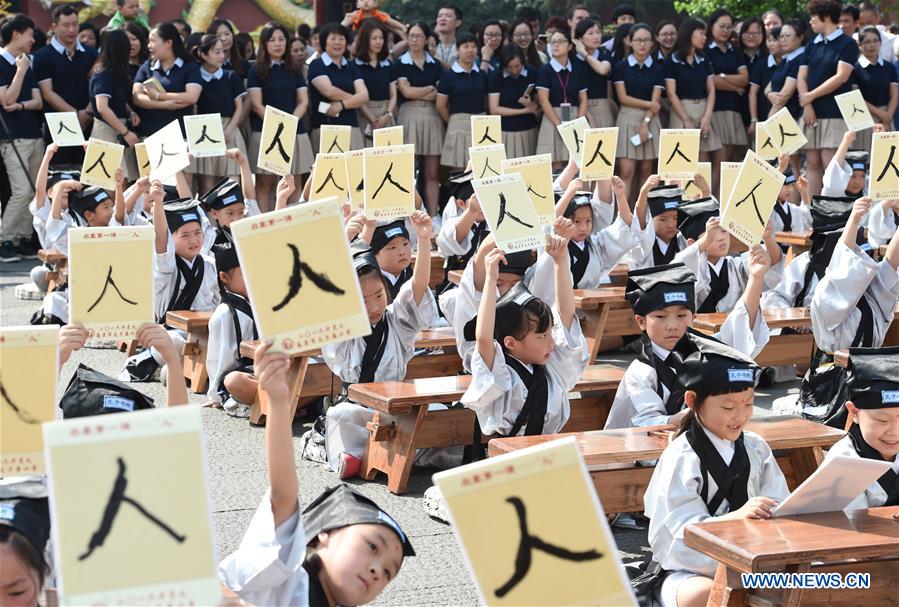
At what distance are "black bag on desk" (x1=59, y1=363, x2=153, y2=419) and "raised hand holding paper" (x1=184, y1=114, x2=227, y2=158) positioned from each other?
5.29 m

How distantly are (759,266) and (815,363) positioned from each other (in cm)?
188

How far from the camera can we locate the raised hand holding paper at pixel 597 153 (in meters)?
9.09

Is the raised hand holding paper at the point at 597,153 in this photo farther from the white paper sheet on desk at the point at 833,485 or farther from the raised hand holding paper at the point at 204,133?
the white paper sheet on desk at the point at 833,485

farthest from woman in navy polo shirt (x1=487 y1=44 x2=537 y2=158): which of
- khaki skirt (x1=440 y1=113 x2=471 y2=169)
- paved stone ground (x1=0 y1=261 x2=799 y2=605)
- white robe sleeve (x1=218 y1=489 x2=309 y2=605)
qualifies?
white robe sleeve (x1=218 y1=489 x2=309 y2=605)

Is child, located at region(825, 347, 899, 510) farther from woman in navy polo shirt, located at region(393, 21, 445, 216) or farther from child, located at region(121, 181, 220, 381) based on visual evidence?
woman in navy polo shirt, located at region(393, 21, 445, 216)

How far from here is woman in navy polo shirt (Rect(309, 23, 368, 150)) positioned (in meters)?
13.2

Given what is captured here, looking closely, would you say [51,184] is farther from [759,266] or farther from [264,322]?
[264,322]

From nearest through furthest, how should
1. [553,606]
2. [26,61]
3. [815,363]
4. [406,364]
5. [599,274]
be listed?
[553,606] < [406,364] < [815,363] < [599,274] < [26,61]

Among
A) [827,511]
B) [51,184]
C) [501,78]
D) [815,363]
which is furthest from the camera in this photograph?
[501,78]

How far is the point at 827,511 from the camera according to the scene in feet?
13.5

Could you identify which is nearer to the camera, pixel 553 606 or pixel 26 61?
pixel 553 606

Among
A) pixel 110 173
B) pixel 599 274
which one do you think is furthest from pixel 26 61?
pixel 599 274

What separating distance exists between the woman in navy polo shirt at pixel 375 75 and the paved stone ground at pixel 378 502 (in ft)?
18.6

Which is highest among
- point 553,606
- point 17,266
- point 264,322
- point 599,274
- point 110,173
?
point 264,322
